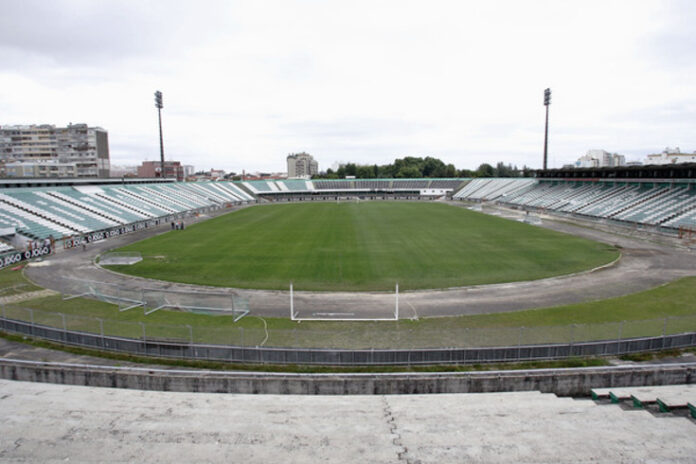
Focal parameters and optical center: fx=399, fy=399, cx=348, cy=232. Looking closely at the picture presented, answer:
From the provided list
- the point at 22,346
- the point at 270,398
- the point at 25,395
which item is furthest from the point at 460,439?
the point at 22,346

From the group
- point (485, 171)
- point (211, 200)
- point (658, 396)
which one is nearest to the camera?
point (658, 396)

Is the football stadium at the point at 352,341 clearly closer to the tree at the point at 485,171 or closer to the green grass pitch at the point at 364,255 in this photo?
the green grass pitch at the point at 364,255

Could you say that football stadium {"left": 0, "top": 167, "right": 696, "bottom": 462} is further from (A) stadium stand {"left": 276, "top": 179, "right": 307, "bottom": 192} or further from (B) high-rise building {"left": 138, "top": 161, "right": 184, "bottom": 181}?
(B) high-rise building {"left": 138, "top": 161, "right": 184, "bottom": 181}

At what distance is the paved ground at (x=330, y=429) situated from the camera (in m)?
8.19

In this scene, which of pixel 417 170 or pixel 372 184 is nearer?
pixel 372 184

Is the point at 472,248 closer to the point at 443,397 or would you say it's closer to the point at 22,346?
the point at 443,397

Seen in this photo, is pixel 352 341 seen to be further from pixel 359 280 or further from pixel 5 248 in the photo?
pixel 5 248

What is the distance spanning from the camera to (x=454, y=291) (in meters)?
21.7

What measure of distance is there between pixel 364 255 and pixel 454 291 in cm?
1074

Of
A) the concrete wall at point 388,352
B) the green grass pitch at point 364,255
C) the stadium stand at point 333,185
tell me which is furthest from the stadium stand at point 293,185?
the concrete wall at point 388,352

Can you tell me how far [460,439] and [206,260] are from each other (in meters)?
25.5

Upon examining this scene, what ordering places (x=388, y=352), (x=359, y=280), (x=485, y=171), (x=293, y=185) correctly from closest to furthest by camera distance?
(x=388, y=352) → (x=359, y=280) → (x=293, y=185) → (x=485, y=171)

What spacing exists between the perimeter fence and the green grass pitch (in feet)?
25.3

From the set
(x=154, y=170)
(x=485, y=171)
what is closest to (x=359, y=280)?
(x=154, y=170)
